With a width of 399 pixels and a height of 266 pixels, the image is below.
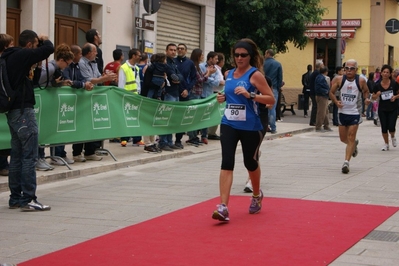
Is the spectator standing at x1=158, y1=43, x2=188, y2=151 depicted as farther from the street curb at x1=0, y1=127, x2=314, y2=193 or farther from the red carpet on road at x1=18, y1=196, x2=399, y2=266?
the red carpet on road at x1=18, y1=196, x2=399, y2=266

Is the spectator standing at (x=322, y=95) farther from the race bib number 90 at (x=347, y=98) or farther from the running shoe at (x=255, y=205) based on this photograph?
the running shoe at (x=255, y=205)

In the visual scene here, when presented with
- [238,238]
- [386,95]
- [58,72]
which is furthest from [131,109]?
[238,238]

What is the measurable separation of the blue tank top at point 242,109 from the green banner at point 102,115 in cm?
372

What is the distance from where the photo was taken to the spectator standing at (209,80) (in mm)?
17500

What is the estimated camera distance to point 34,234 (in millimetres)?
7875

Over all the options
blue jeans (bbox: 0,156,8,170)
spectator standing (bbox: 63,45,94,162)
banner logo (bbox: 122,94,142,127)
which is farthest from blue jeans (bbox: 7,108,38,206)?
banner logo (bbox: 122,94,142,127)

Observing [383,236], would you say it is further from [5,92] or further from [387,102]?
[387,102]

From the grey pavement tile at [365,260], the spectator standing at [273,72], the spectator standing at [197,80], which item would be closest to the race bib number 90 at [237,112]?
the grey pavement tile at [365,260]

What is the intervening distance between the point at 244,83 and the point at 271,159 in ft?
22.1

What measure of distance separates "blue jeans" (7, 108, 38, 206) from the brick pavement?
0.28 metres

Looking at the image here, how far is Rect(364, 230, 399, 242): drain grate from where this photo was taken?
25.0ft

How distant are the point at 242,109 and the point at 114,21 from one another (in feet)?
39.7

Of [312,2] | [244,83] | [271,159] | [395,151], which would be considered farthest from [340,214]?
[312,2]

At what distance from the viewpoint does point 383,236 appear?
7.76 m
